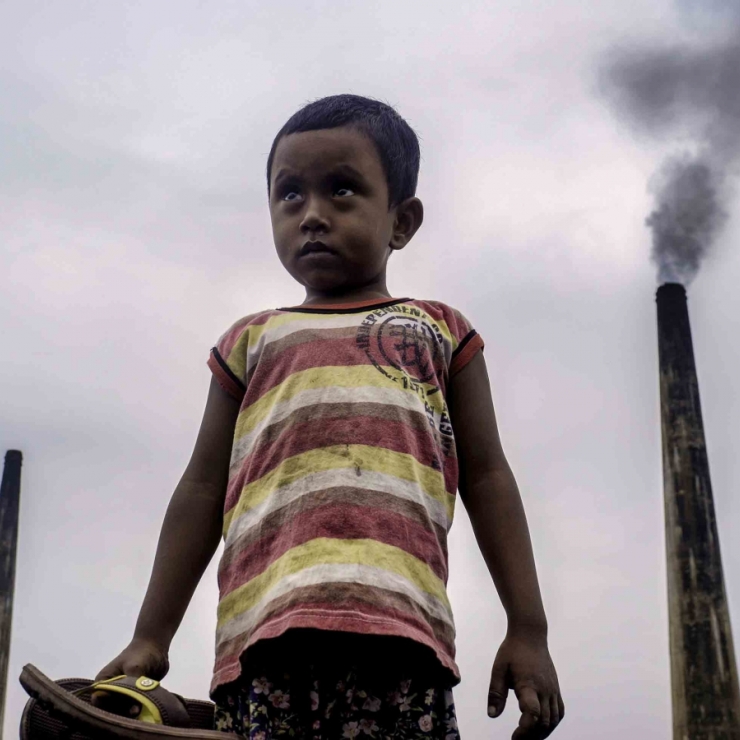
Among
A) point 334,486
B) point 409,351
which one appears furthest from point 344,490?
point 409,351

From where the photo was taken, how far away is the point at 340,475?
5.57ft

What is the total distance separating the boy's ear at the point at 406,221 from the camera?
214cm

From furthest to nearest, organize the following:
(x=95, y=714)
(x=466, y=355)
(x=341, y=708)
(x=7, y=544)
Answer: (x=7, y=544) → (x=466, y=355) → (x=341, y=708) → (x=95, y=714)

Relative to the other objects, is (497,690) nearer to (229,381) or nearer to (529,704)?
(529,704)

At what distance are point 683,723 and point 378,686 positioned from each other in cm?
1548

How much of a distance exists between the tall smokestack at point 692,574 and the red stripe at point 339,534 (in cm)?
1516

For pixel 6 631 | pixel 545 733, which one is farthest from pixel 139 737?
pixel 6 631

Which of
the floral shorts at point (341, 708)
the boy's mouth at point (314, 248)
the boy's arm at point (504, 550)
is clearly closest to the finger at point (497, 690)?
the boy's arm at point (504, 550)

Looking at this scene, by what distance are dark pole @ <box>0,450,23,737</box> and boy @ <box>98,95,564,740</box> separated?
14.8m

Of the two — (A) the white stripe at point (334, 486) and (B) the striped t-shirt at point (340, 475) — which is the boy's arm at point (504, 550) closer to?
(B) the striped t-shirt at point (340, 475)

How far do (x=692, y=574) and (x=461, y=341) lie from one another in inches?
592

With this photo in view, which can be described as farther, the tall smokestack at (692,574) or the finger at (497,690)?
the tall smokestack at (692,574)

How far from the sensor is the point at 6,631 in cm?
1539

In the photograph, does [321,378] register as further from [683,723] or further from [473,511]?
[683,723]
